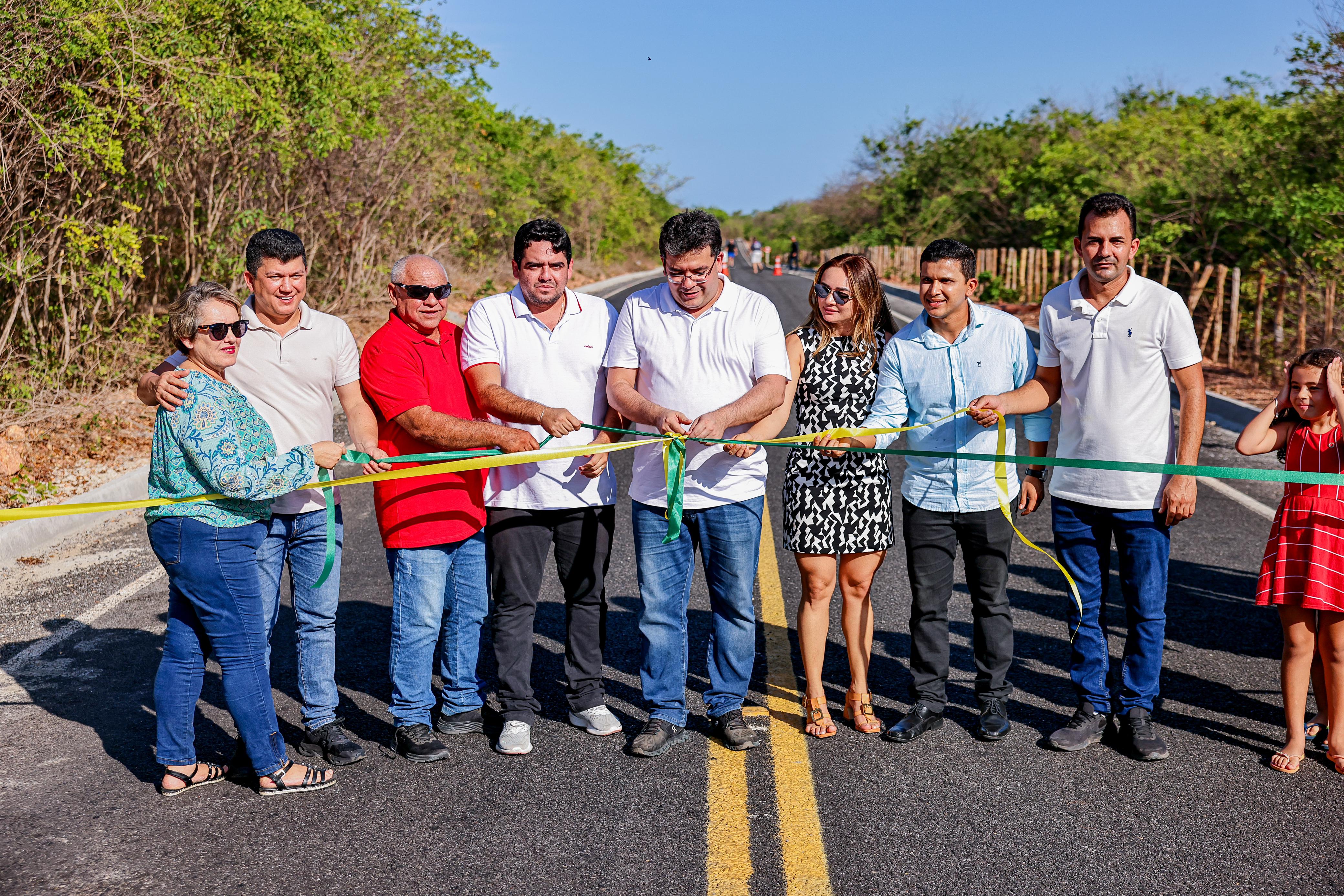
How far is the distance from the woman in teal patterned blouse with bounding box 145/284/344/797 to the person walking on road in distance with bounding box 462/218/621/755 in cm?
71

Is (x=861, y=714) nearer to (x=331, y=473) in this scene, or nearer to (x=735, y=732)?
(x=735, y=732)

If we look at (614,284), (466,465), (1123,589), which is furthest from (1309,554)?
(614,284)

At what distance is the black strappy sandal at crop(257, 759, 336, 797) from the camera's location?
12.9ft

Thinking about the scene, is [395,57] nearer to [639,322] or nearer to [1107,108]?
[639,322]

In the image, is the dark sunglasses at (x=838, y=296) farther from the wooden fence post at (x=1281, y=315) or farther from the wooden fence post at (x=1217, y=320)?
the wooden fence post at (x=1217, y=320)

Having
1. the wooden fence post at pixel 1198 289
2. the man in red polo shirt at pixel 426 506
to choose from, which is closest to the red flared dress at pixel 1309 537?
the man in red polo shirt at pixel 426 506

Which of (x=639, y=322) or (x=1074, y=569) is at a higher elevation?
(x=639, y=322)

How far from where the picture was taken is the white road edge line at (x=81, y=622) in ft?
16.9

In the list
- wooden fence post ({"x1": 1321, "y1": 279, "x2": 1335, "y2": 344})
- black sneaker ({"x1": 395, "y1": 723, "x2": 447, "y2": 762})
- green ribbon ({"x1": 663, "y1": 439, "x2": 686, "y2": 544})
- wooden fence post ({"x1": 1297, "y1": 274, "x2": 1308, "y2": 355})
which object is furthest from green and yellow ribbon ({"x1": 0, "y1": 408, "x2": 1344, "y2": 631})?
wooden fence post ({"x1": 1297, "y1": 274, "x2": 1308, "y2": 355})

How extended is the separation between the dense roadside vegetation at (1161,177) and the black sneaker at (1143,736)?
1270 centimetres

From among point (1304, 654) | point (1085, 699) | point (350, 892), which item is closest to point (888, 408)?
point (1085, 699)

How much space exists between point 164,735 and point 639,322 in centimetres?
227

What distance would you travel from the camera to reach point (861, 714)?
14.5ft

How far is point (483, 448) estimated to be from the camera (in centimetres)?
425
